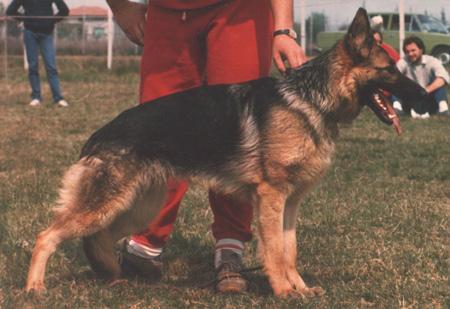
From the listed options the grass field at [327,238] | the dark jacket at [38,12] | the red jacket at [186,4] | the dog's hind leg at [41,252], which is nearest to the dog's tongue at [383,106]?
the grass field at [327,238]

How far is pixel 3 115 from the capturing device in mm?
12133

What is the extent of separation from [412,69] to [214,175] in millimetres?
9101

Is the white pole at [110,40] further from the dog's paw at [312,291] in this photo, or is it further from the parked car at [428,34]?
the dog's paw at [312,291]

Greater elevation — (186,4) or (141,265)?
(186,4)

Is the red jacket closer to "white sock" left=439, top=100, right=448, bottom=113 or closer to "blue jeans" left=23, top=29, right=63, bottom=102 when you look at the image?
"white sock" left=439, top=100, right=448, bottom=113

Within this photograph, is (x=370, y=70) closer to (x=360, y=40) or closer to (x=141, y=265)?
(x=360, y=40)

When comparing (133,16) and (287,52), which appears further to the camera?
(133,16)

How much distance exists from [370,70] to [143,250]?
5.26ft

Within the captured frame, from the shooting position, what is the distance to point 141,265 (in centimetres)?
440

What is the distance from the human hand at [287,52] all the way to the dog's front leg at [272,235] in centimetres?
63

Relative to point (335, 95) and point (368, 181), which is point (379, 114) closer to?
point (335, 95)

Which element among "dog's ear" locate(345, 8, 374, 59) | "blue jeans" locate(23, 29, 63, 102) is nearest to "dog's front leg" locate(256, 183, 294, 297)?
"dog's ear" locate(345, 8, 374, 59)

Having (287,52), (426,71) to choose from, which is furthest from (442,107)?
(287,52)

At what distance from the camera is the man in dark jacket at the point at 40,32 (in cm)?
1302
